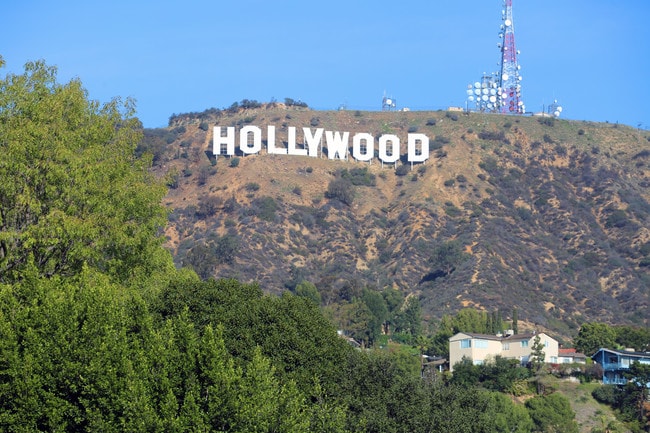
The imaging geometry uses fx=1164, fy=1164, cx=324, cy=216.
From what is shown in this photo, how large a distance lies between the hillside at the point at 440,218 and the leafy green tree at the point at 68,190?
95.3 meters

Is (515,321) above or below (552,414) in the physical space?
above

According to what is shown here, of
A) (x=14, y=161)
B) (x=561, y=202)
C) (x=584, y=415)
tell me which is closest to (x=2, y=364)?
(x=14, y=161)

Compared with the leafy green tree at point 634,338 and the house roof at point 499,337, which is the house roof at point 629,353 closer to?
the house roof at point 499,337

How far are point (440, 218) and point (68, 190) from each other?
→ 129 m

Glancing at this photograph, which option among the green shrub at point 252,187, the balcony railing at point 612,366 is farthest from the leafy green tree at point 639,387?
the green shrub at point 252,187

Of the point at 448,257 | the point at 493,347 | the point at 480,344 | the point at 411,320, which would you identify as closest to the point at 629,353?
the point at 493,347

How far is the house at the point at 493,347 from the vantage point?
374 ft

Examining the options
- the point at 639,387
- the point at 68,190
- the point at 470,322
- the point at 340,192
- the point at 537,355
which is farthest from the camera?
the point at 340,192

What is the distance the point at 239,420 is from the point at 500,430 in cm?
4547

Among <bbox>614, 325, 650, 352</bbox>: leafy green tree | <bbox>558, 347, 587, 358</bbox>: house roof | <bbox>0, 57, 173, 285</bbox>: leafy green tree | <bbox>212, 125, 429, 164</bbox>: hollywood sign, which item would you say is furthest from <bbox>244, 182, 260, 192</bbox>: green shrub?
<bbox>0, 57, 173, 285</bbox>: leafy green tree

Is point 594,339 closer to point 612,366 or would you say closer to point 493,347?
point 612,366

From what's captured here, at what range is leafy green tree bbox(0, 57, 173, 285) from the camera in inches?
1650

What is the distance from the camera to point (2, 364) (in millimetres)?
37906

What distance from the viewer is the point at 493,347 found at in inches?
4542
